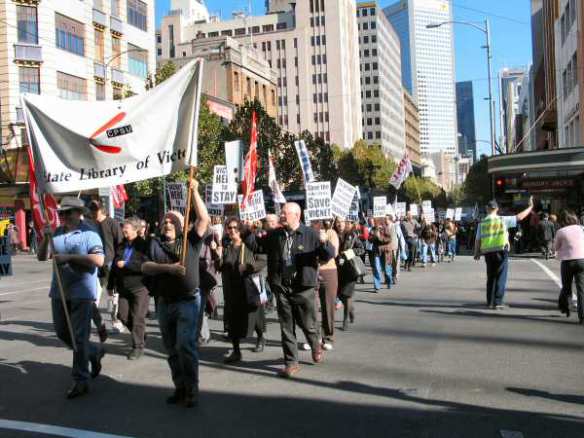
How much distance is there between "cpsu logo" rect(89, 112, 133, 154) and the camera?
21.0ft

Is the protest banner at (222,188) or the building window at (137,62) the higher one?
the building window at (137,62)

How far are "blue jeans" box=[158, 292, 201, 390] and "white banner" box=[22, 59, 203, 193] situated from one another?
131 cm

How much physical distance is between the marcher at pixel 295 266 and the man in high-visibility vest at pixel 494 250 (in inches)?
200

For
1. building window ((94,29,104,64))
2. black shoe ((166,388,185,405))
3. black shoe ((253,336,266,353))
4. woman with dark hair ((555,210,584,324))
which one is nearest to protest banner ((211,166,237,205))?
black shoe ((253,336,266,353))

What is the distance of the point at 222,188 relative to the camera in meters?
16.5

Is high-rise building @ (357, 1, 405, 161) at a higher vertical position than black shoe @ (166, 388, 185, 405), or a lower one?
higher

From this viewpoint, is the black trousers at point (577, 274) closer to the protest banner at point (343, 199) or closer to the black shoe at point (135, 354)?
the protest banner at point (343, 199)

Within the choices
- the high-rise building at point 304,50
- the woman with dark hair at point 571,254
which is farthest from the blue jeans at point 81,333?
the high-rise building at point 304,50

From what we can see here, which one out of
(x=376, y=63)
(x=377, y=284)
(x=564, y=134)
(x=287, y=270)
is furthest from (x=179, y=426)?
(x=376, y=63)

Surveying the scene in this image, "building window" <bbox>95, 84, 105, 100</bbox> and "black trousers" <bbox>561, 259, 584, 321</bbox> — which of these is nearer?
"black trousers" <bbox>561, 259, 584, 321</bbox>

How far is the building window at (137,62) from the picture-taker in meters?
43.2

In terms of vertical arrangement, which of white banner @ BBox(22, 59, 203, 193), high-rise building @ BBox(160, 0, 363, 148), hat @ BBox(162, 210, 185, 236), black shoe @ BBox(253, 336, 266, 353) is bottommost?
black shoe @ BBox(253, 336, 266, 353)

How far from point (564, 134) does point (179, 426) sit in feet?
149

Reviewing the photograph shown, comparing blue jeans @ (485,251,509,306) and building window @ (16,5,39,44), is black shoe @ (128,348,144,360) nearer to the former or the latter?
blue jeans @ (485,251,509,306)
